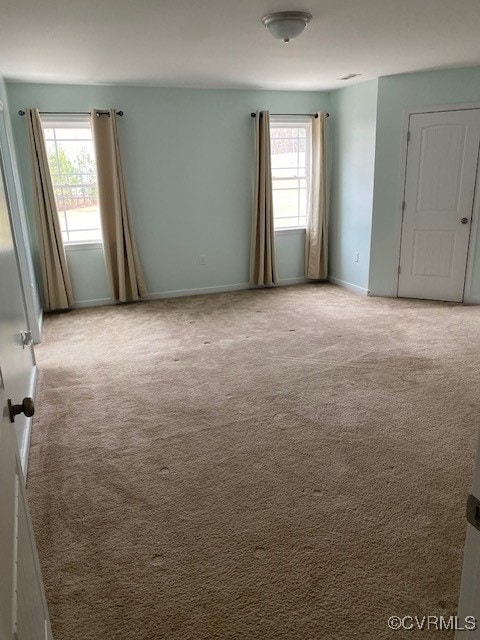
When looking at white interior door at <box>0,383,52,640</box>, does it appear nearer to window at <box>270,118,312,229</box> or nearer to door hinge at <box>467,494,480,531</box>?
door hinge at <box>467,494,480,531</box>

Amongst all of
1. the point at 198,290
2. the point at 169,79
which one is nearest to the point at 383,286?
the point at 198,290

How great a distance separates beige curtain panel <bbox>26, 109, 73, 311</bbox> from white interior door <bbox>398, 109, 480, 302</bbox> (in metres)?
3.92

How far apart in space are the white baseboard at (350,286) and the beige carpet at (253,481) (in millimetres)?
1476

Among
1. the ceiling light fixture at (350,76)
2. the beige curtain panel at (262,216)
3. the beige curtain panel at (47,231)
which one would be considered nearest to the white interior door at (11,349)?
the beige curtain panel at (47,231)

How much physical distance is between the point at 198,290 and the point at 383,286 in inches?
91.3

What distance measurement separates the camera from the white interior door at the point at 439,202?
4723mm

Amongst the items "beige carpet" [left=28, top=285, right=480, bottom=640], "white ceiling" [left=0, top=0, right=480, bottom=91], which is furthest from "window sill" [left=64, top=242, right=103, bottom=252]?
"white ceiling" [left=0, top=0, right=480, bottom=91]

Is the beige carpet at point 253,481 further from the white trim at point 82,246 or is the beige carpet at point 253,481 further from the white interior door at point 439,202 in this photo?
the white trim at point 82,246

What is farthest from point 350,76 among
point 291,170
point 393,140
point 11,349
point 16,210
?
point 11,349

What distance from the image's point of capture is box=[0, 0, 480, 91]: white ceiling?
2.69m

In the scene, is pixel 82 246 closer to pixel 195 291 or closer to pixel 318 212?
pixel 195 291

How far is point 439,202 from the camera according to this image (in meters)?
4.97

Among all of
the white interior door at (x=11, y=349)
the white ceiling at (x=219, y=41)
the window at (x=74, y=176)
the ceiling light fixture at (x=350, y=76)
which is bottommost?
the white interior door at (x=11, y=349)

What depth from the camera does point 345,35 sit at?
3307 millimetres
